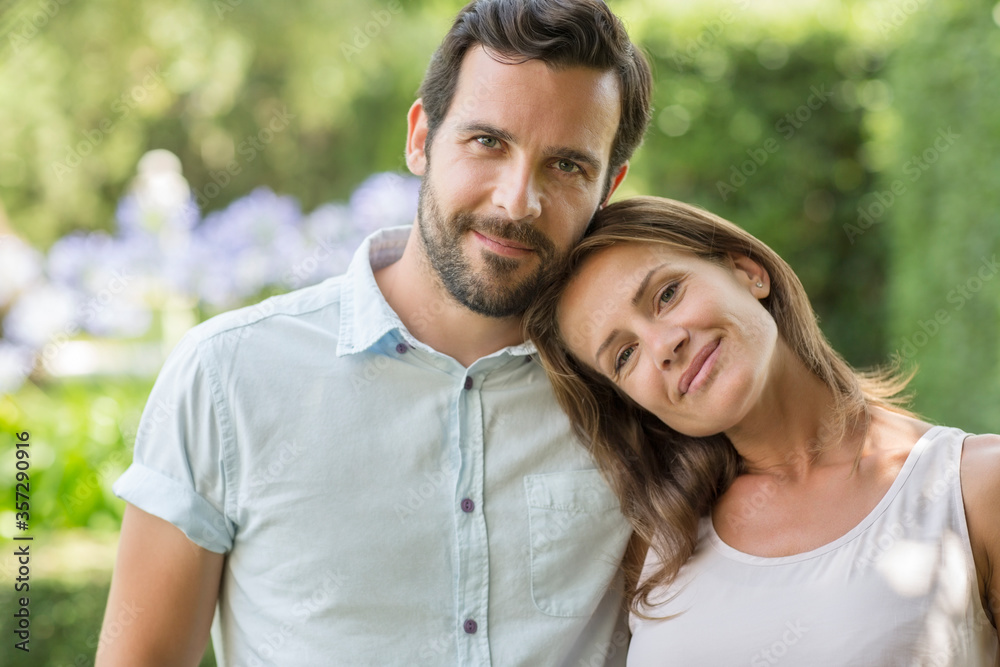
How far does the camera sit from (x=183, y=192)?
5.83m

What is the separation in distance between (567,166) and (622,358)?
468 mm

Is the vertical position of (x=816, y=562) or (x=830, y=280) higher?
(x=816, y=562)

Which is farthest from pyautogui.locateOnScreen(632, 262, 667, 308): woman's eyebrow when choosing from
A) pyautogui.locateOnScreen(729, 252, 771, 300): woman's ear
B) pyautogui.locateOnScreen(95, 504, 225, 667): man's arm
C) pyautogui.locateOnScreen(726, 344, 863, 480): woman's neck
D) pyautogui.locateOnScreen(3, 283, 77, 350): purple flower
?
pyautogui.locateOnScreen(3, 283, 77, 350): purple flower

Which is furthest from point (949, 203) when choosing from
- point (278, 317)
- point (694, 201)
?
point (278, 317)

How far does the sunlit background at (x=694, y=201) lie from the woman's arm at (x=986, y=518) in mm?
2113

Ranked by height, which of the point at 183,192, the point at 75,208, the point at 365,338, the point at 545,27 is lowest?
the point at 75,208

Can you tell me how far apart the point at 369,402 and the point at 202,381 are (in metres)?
0.38

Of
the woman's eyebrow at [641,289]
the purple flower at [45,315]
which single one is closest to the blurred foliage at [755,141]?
the purple flower at [45,315]

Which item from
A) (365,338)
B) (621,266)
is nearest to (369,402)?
(365,338)

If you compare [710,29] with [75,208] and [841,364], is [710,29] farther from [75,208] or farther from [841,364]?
[75,208]

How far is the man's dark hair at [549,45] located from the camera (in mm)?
1970

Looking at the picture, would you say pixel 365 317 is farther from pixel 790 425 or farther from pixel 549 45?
pixel 790 425

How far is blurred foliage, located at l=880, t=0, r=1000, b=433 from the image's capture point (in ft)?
14.1

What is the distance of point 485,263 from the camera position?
6.56 feet
